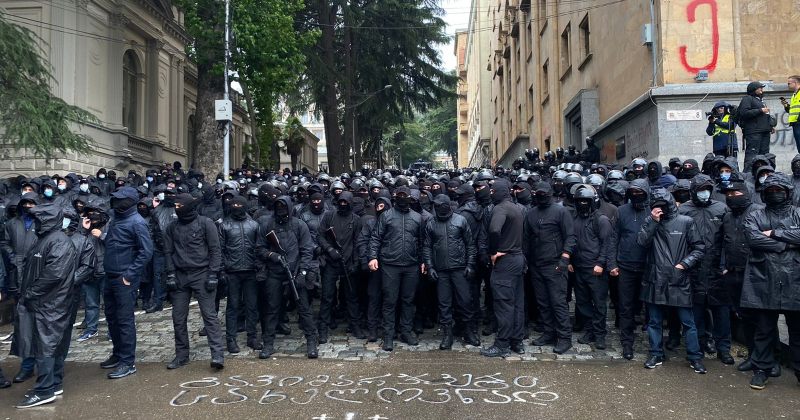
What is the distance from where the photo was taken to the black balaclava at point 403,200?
7391mm

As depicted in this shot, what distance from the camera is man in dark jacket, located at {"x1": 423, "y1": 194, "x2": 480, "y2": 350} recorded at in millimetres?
7230

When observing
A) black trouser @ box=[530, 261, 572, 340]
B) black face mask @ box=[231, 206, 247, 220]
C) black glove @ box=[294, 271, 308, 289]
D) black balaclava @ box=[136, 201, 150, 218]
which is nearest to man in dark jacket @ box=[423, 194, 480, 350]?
black trouser @ box=[530, 261, 572, 340]

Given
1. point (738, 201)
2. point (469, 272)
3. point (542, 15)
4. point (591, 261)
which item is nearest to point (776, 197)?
point (738, 201)

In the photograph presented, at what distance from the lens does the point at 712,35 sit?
12820mm

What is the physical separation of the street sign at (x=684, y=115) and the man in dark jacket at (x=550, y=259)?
281 inches

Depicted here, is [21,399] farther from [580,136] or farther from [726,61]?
[580,136]

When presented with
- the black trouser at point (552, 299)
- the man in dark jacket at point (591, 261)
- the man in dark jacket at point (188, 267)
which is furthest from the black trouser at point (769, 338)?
the man in dark jacket at point (188, 267)

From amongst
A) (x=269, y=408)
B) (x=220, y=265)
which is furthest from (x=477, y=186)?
(x=269, y=408)

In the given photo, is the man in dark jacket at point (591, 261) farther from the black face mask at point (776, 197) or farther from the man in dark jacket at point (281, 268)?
the man in dark jacket at point (281, 268)

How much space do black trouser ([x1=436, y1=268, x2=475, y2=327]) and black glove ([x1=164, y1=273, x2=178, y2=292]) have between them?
311 centimetres

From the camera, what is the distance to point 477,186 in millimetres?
7953

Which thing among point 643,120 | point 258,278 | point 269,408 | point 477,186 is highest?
point 643,120

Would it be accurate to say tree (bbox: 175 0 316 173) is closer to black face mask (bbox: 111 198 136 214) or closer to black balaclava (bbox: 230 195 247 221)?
black balaclava (bbox: 230 195 247 221)

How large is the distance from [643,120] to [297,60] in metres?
11.0
